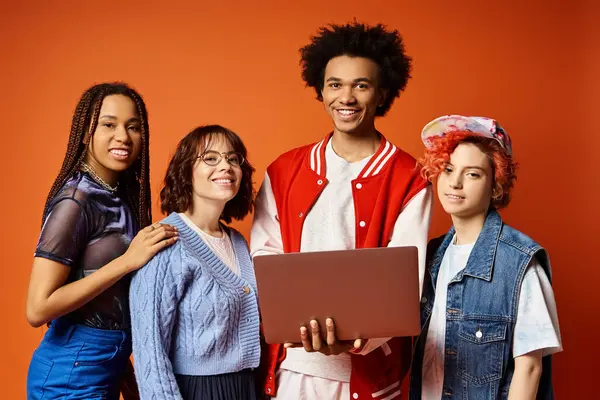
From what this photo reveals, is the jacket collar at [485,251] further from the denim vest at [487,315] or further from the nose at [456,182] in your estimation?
the nose at [456,182]

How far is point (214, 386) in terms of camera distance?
250 cm

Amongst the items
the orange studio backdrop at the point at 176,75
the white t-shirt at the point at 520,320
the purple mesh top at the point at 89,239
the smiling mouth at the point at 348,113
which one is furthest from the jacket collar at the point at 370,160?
the orange studio backdrop at the point at 176,75

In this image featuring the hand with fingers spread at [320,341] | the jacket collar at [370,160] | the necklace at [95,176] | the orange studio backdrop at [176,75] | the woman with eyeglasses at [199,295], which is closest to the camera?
the hand with fingers spread at [320,341]

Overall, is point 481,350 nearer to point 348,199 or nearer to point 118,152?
point 348,199

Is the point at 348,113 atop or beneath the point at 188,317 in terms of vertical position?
atop

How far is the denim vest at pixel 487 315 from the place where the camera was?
242 centimetres

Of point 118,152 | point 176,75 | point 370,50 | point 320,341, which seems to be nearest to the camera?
point 320,341

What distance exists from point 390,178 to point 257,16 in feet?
5.52

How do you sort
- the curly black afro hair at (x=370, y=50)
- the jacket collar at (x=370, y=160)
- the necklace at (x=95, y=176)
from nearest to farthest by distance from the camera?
the necklace at (x=95, y=176)
the jacket collar at (x=370, y=160)
the curly black afro hair at (x=370, y=50)

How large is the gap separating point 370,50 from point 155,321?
51.7 inches

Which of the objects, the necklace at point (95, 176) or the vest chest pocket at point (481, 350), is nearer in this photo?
the vest chest pocket at point (481, 350)

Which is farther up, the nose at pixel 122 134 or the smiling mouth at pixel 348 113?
the smiling mouth at pixel 348 113

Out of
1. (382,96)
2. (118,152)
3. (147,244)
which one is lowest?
(147,244)

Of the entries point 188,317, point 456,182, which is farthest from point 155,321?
point 456,182
